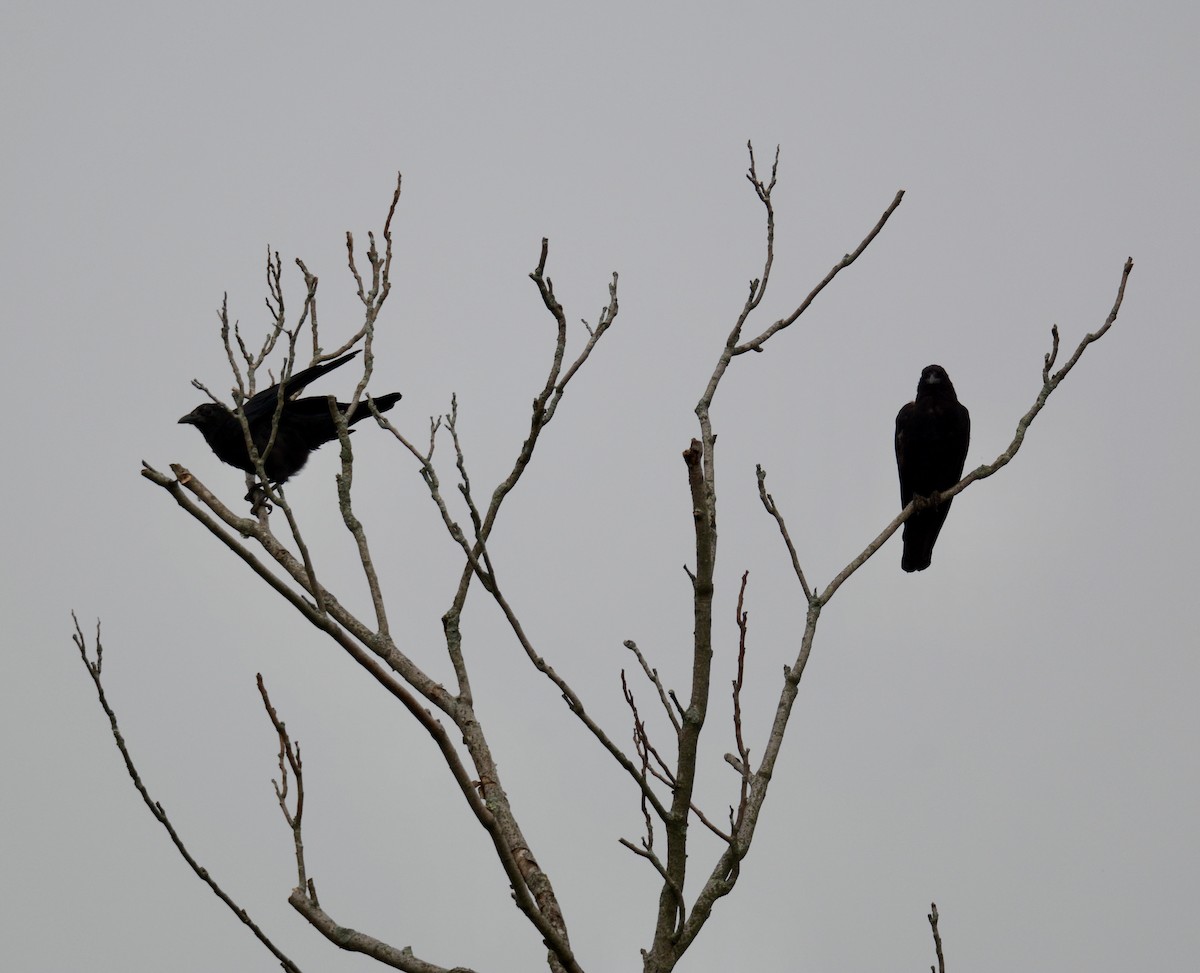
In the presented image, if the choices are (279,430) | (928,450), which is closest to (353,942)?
(279,430)

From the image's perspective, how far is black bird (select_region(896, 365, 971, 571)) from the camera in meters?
7.39

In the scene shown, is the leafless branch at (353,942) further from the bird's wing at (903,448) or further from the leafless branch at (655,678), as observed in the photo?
the bird's wing at (903,448)

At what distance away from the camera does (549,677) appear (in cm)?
278

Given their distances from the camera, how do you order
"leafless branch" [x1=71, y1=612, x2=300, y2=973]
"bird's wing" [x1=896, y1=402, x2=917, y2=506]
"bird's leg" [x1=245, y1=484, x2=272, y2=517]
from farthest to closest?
1. "bird's wing" [x1=896, y1=402, x2=917, y2=506]
2. "bird's leg" [x1=245, y1=484, x2=272, y2=517]
3. "leafless branch" [x1=71, y1=612, x2=300, y2=973]

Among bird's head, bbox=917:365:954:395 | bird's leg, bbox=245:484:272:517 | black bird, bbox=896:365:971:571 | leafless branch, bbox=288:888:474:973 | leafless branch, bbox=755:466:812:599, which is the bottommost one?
leafless branch, bbox=288:888:474:973

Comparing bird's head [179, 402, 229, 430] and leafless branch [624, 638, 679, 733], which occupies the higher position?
bird's head [179, 402, 229, 430]

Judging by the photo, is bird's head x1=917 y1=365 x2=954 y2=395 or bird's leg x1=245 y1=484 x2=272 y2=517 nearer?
bird's leg x1=245 y1=484 x2=272 y2=517

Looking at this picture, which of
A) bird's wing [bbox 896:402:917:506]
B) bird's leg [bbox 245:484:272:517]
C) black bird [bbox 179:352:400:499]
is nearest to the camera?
bird's leg [bbox 245:484:272:517]

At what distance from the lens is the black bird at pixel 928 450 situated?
24.3ft

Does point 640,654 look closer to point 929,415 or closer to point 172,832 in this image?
point 172,832

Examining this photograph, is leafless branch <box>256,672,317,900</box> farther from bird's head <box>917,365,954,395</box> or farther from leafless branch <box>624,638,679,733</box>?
bird's head <box>917,365,954,395</box>

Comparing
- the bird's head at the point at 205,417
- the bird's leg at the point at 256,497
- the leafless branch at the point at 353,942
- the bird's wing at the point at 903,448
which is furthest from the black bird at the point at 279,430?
the leafless branch at the point at 353,942

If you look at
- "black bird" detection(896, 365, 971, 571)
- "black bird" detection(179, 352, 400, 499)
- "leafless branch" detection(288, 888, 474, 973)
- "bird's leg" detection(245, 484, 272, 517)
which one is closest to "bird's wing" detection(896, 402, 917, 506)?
"black bird" detection(896, 365, 971, 571)

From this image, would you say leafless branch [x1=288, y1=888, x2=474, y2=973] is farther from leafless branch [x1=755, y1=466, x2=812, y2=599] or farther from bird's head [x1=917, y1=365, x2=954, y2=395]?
bird's head [x1=917, y1=365, x2=954, y2=395]
